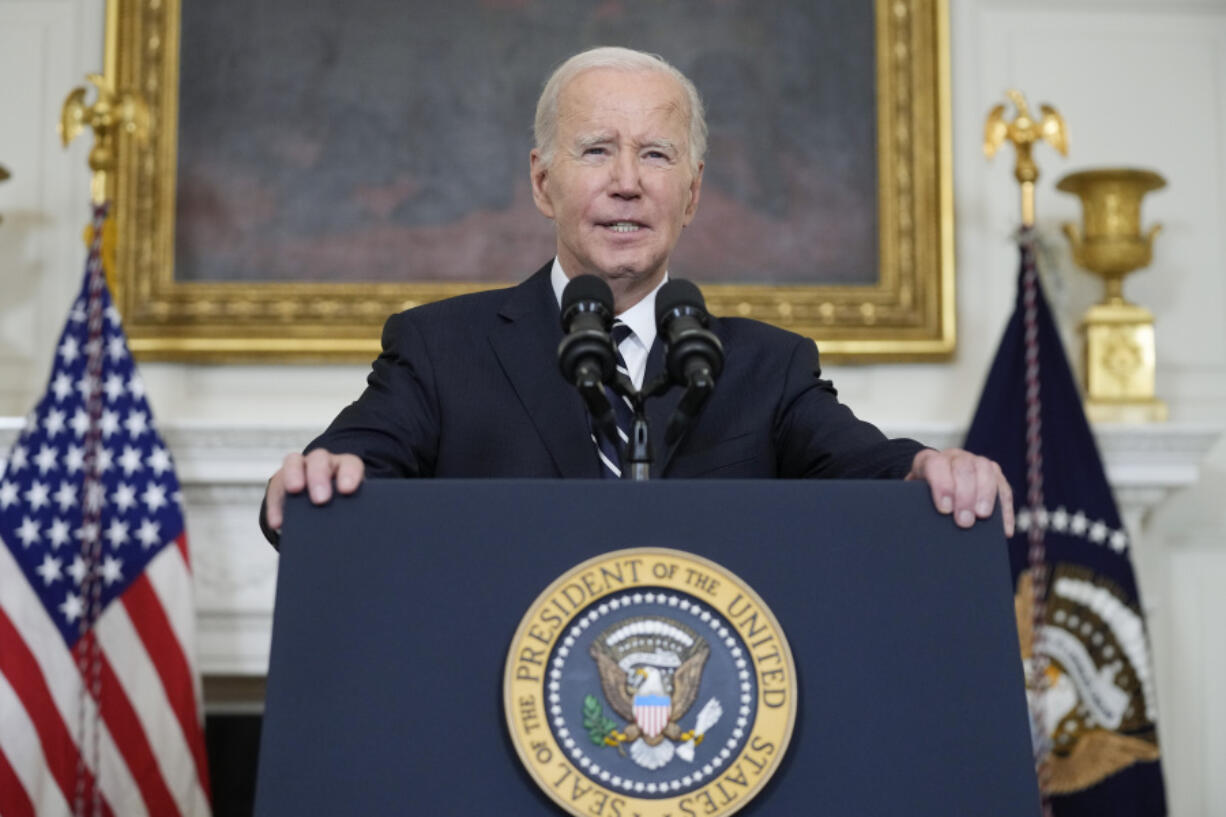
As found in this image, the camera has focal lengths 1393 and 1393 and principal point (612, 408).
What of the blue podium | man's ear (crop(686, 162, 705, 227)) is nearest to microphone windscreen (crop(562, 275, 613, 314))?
the blue podium

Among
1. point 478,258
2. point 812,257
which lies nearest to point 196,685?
point 478,258

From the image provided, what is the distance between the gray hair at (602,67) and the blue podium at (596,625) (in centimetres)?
91

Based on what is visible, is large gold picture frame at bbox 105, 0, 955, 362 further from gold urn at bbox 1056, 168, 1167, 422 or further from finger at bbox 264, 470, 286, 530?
finger at bbox 264, 470, 286, 530

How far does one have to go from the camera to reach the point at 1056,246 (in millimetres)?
4750

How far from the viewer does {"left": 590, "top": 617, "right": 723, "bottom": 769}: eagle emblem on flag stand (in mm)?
1384

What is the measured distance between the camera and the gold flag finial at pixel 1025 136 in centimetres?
431

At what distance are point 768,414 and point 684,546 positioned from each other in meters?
0.68

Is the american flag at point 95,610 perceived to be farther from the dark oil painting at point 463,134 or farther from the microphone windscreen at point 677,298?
the microphone windscreen at point 677,298

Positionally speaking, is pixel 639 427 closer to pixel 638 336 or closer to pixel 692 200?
pixel 638 336

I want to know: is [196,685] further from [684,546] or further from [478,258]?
[684,546]

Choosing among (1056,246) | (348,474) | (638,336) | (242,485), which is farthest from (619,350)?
(1056,246)

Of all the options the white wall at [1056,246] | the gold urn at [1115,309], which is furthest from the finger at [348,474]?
the gold urn at [1115,309]

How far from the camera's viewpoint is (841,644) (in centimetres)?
146

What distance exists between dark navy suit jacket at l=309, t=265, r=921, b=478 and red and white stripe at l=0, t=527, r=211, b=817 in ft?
6.87
